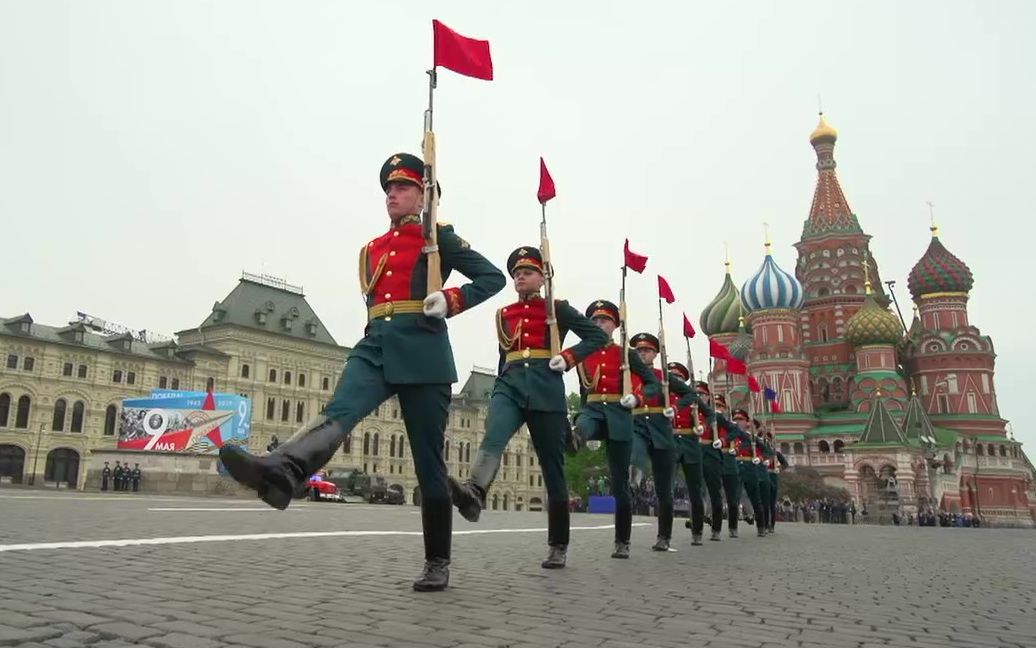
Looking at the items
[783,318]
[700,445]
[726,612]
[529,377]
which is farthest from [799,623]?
[783,318]

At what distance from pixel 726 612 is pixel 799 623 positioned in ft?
1.38

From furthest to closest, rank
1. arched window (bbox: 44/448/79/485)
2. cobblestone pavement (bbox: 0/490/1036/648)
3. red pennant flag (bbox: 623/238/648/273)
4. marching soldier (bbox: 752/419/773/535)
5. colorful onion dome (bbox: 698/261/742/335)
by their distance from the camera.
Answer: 1. colorful onion dome (bbox: 698/261/742/335)
2. arched window (bbox: 44/448/79/485)
3. marching soldier (bbox: 752/419/773/535)
4. red pennant flag (bbox: 623/238/648/273)
5. cobblestone pavement (bbox: 0/490/1036/648)

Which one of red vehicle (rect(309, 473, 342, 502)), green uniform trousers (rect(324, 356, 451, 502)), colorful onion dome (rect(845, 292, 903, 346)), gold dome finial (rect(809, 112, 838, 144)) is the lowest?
red vehicle (rect(309, 473, 342, 502))

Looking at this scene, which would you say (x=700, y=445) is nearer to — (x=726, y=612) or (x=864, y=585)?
(x=864, y=585)

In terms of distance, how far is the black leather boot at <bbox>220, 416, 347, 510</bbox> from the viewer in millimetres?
4047

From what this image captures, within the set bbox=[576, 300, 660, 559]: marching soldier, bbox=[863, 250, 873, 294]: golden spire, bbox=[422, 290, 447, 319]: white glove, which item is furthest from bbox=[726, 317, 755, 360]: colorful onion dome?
bbox=[422, 290, 447, 319]: white glove

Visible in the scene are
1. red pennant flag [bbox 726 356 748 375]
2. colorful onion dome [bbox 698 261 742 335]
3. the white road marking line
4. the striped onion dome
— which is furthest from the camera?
colorful onion dome [bbox 698 261 742 335]

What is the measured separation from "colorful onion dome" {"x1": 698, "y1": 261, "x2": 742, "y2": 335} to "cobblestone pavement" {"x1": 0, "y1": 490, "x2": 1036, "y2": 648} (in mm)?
77436

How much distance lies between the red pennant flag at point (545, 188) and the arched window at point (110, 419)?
57.3m

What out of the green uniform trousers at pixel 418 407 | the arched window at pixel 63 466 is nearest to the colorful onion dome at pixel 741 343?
the arched window at pixel 63 466

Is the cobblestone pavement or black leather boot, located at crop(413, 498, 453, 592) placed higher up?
black leather boot, located at crop(413, 498, 453, 592)

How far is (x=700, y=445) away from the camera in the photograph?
11852 mm

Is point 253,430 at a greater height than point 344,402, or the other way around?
point 253,430

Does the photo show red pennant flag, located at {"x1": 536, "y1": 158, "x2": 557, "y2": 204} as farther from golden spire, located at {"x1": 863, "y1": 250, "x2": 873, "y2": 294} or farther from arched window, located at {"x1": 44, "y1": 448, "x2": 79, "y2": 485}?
golden spire, located at {"x1": 863, "y1": 250, "x2": 873, "y2": 294}
